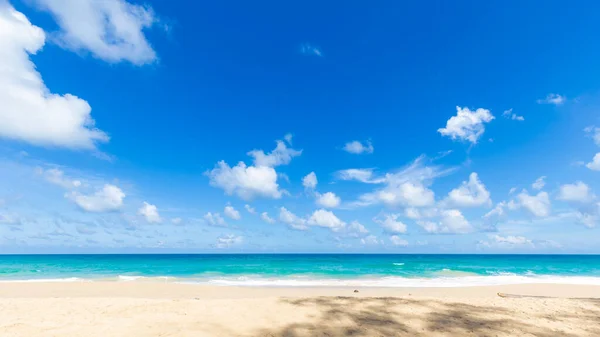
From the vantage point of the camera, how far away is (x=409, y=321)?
785cm

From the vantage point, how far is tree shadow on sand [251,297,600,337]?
6984 millimetres

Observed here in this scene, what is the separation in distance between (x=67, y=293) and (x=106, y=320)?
940 cm

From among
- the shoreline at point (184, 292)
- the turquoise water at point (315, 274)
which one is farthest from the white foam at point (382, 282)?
the shoreline at point (184, 292)

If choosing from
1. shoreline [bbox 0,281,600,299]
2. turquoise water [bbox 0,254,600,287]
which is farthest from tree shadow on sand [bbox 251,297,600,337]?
turquoise water [bbox 0,254,600,287]

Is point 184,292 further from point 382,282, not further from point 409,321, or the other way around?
point 382,282

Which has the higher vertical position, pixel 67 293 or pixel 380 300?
pixel 380 300

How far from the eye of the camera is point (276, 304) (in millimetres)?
9727

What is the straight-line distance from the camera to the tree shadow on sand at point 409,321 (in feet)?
22.9

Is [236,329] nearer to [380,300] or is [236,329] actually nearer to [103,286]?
[380,300]

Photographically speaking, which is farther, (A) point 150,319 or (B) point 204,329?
(A) point 150,319

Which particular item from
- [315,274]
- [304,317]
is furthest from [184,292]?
[315,274]

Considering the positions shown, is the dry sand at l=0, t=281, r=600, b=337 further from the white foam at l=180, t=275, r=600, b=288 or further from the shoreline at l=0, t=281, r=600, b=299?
the white foam at l=180, t=275, r=600, b=288

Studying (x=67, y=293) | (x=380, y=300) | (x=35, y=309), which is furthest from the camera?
(x=67, y=293)

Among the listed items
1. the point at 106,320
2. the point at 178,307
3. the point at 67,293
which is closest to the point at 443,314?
the point at 178,307
